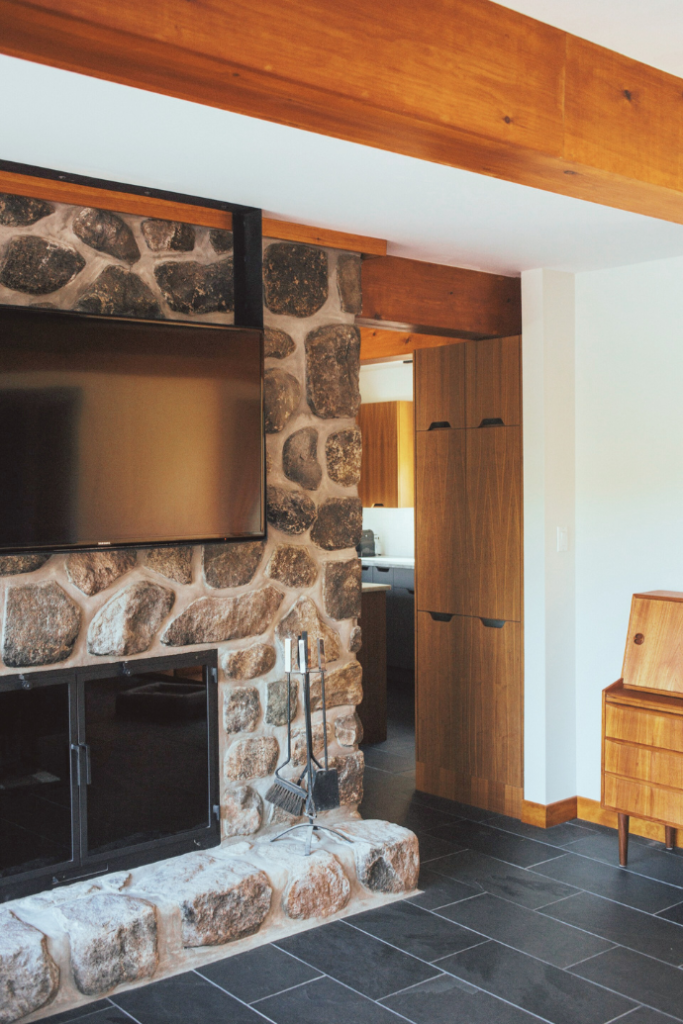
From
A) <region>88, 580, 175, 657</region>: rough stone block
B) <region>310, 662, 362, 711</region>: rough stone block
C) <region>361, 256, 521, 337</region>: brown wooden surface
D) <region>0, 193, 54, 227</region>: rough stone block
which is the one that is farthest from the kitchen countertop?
<region>0, 193, 54, 227</region>: rough stone block

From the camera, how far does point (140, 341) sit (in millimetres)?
2930

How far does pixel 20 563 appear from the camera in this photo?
9.23 feet

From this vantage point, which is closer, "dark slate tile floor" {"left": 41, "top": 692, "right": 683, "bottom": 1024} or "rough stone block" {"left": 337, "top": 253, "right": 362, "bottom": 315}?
"dark slate tile floor" {"left": 41, "top": 692, "right": 683, "bottom": 1024}

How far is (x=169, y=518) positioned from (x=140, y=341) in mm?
557

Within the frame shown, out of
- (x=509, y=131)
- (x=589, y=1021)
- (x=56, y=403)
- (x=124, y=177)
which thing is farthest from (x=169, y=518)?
(x=589, y=1021)

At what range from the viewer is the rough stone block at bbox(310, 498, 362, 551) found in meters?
3.54

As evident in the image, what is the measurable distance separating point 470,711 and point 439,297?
74.4 inches

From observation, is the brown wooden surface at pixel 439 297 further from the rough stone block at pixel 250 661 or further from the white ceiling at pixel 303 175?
the rough stone block at pixel 250 661

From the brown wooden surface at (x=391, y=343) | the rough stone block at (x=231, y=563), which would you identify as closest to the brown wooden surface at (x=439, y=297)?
the brown wooden surface at (x=391, y=343)

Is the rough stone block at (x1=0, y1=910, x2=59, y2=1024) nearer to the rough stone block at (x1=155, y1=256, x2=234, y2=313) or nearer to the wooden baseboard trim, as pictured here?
the rough stone block at (x1=155, y1=256, x2=234, y2=313)

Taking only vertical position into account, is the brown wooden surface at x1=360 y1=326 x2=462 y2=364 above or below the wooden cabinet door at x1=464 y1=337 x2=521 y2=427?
above

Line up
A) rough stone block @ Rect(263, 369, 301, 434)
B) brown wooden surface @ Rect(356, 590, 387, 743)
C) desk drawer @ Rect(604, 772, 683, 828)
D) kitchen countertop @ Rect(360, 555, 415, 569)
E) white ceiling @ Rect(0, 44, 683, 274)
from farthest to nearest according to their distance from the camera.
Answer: kitchen countertop @ Rect(360, 555, 415, 569), brown wooden surface @ Rect(356, 590, 387, 743), desk drawer @ Rect(604, 772, 683, 828), rough stone block @ Rect(263, 369, 301, 434), white ceiling @ Rect(0, 44, 683, 274)

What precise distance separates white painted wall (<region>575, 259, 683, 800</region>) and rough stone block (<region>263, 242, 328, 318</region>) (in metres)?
1.38

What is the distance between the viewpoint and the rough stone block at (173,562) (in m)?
3.08
